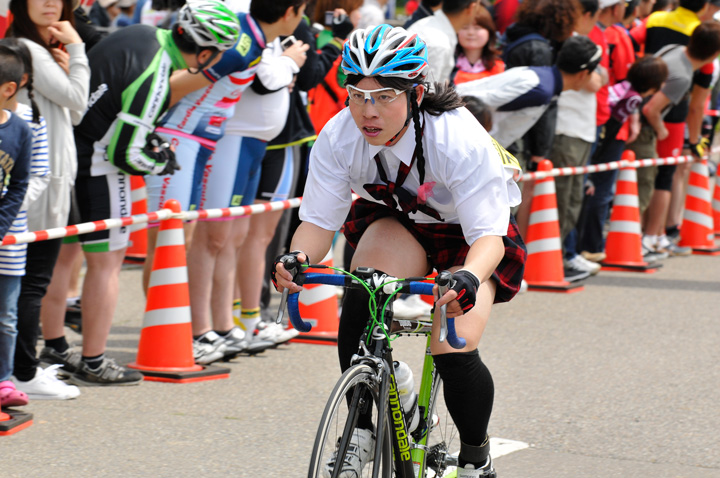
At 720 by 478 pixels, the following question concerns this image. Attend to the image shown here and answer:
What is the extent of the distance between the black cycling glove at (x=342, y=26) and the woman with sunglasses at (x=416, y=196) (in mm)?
4204

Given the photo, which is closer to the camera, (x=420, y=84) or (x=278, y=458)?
(x=420, y=84)

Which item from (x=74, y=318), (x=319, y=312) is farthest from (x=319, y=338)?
(x=74, y=318)

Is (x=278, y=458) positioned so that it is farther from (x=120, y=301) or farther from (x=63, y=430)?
(x=120, y=301)

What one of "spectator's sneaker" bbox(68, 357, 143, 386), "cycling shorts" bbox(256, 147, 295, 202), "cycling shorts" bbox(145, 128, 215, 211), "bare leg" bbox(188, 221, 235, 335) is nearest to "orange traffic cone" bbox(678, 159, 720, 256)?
"cycling shorts" bbox(256, 147, 295, 202)

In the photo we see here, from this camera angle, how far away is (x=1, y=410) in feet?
17.5

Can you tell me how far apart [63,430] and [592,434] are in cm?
260

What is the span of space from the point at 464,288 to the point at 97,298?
10.6ft

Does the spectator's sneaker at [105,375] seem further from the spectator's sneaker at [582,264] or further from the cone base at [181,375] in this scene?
the spectator's sneaker at [582,264]

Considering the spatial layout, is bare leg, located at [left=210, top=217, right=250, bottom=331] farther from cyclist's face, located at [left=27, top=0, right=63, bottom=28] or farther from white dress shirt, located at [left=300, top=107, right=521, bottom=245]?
white dress shirt, located at [left=300, top=107, right=521, bottom=245]

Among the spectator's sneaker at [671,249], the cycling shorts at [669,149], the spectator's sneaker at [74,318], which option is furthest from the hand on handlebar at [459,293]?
the spectator's sneaker at [671,249]

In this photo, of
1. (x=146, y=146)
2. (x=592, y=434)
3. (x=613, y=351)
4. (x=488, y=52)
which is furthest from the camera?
(x=488, y=52)

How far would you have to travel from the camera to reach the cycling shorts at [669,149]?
11.8 metres

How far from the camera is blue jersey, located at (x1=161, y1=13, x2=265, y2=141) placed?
654cm

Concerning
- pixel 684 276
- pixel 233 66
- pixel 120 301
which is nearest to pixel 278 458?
pixel 233 66
